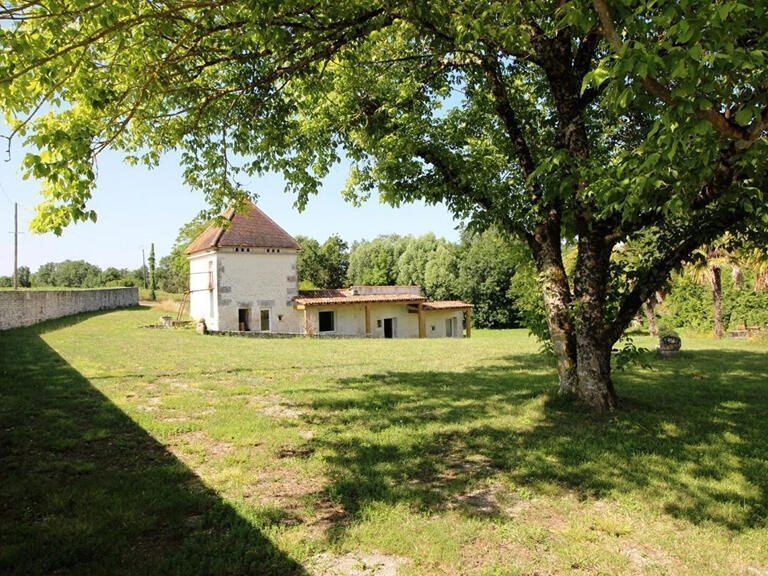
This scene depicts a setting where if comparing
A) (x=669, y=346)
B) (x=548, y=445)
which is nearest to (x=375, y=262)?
(x=669, y=346)

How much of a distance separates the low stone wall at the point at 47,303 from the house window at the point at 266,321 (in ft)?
38.1

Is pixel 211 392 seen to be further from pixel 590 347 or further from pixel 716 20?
pixel 716 20

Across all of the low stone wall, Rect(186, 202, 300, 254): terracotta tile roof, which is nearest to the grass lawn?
the low stone wall

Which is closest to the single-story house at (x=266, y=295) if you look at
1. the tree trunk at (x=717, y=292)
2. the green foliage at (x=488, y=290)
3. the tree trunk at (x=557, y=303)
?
the tree trunk at (x=717, y=292)

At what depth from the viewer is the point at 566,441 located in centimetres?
590

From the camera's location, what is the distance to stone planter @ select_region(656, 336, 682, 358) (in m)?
15.1

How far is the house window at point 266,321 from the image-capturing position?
28.9 metres

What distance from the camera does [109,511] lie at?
3.97 metres

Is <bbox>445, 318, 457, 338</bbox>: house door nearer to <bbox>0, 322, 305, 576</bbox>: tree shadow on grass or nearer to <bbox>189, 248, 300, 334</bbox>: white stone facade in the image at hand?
<bbox>189, 248, 300, 334</bbox>: white stone facade

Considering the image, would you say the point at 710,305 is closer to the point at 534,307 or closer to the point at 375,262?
the point at 534,307

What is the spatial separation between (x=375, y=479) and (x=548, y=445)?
2344mm

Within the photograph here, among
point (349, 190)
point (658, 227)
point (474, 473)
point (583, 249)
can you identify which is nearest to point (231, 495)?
point (474, 473)

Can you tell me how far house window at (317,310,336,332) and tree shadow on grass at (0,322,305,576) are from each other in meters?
23.6

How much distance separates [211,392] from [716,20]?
8821 mm
